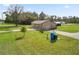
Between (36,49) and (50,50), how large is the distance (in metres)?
0.15

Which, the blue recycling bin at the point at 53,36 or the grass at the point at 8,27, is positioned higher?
the grass at the point at 8,27

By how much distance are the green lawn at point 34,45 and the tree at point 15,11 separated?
0.16 metres

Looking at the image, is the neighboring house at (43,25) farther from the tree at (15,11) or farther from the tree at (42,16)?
the tree at (15,11)

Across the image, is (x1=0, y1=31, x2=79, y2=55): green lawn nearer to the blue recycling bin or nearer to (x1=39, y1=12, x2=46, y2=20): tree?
the blue recycling bin

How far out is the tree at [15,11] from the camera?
338 centimetres

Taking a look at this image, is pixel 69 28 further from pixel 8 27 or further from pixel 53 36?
pixel 8 27

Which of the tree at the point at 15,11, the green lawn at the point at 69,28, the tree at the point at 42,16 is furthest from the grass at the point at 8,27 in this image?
the green lawn at the point at 69,28

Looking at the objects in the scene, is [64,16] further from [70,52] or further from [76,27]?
[70,52]

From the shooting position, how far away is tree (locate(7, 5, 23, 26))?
3.38 metres

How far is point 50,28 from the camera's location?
134 inches

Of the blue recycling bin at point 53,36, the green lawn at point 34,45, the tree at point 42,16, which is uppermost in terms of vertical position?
the tree at point 42,16
